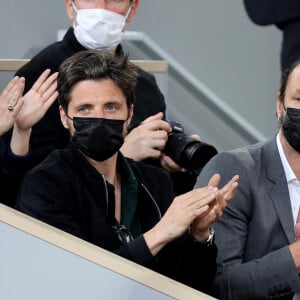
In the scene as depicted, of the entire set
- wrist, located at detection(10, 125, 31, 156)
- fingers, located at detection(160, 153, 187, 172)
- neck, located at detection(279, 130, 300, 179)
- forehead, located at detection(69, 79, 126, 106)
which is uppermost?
forehead, located at detection(69, 79, 126, 106)

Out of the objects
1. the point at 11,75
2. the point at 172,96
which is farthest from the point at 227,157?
the point at 172,96

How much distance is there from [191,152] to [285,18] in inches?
30.6

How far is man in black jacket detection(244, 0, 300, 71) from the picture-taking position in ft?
11.6

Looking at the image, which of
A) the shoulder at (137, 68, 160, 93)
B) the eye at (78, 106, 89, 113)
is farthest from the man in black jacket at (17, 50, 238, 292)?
the shoulder at (137, 68, 160, 93)

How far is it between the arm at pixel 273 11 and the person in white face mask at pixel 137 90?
42 cm

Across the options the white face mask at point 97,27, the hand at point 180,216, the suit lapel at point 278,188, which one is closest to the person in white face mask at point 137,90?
the white face mask at point 97,27

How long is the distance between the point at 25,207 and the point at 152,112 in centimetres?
97

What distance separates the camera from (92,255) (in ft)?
6.88

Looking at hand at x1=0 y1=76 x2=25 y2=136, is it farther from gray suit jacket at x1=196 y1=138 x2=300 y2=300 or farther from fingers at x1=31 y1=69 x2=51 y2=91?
gray suit jacket at x1=196 y1=138 x2=300 y2=300

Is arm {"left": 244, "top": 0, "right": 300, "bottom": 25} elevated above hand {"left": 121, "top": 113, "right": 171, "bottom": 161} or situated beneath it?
elevated above

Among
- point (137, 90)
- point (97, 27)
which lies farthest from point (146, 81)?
point (97, 27)

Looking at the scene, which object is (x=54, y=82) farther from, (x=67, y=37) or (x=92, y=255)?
(x=92, y=255)

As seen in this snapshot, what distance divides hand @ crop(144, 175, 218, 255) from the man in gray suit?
0.22 meters

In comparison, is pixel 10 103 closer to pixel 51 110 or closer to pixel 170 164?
pixel 51 110
